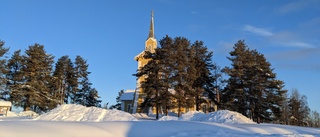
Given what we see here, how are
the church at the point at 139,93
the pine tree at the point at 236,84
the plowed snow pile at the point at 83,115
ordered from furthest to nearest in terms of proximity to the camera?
the church at the point at 139,93 → the pine tree at the point at 236,84 → the plowed snow pile at the point at 83,115

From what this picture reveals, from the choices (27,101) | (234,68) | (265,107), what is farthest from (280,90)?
(27,101)

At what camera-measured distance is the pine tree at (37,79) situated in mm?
36594

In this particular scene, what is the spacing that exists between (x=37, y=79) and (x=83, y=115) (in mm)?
21091

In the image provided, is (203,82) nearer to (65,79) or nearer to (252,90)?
(252,90)

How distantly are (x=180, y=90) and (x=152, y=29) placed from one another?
17.3 m

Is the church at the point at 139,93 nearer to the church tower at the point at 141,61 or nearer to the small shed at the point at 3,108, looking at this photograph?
the church tower at the point at 141,61

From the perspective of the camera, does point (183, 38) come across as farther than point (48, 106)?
No

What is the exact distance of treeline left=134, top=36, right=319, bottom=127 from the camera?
3170 cm

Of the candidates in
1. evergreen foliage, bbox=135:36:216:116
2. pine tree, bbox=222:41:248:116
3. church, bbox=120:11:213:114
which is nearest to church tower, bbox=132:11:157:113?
church, bbox=120:11:213:114

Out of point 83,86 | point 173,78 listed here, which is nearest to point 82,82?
point 83,86

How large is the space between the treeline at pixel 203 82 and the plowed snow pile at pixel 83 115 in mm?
10254

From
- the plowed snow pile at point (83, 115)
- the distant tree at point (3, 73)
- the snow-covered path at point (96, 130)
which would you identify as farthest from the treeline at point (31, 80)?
the snow-covered path at point (96, 130)

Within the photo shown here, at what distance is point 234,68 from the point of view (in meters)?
34.5

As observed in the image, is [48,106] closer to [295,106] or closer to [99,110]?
[99,110]
